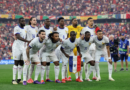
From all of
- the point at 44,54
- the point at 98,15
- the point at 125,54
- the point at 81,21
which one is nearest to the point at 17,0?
the point at 81,21

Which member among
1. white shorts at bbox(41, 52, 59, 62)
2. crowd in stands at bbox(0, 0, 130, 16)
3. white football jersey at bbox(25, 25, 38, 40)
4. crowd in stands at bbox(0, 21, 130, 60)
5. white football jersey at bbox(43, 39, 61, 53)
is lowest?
white shorts at bbox(41, 52, 59, 62)

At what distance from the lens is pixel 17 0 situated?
4709cm

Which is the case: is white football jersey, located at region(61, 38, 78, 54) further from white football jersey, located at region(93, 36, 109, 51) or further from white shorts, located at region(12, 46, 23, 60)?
white shorts, located at region(12, 46, 23, 60)

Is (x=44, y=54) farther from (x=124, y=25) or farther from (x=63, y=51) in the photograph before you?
(x=124, y=25)

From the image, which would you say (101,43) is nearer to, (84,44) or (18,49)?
(84,44)

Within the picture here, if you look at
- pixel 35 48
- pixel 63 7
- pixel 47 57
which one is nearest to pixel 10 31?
pixel 63 7

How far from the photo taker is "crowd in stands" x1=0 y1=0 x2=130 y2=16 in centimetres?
4438

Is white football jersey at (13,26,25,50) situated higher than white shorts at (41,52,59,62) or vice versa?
white football jersey at (13,26,25,50)

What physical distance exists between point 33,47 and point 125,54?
8717mm

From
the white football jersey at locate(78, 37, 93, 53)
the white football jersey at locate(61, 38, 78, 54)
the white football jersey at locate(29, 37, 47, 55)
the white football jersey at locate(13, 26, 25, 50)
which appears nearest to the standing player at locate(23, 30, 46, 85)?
the white football jersey at locate(29, 37, 47, 55)

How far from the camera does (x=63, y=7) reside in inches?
1852

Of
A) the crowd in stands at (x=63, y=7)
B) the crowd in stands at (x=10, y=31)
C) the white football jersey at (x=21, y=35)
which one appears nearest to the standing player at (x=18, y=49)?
the white football jersey at (x=21, y=35)

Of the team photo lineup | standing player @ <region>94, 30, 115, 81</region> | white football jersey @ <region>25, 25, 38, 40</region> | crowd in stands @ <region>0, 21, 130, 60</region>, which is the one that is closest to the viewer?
the team photo lineup

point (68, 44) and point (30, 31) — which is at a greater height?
point (30, 31)
